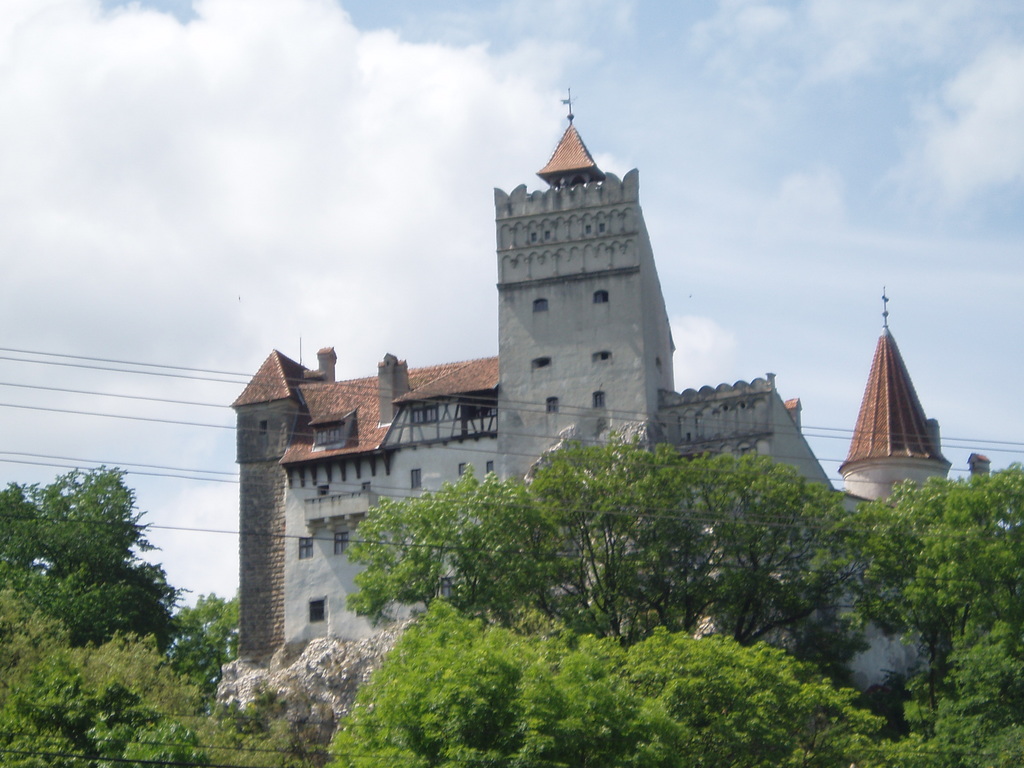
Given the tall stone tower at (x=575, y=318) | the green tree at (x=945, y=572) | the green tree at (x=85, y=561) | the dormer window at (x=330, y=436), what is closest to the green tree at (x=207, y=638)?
the green tree at (x=85, y=561)

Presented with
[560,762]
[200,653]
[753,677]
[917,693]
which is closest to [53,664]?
[560,762]

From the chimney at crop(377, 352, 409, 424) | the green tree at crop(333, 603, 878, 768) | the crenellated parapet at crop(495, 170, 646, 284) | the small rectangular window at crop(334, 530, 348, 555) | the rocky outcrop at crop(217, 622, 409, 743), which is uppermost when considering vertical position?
the crenellated parapet at crop(495, 170, 646, 284)

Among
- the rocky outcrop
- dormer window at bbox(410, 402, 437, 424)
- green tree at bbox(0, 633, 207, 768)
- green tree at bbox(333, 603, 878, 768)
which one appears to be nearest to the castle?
dormer window at bbox(410, 402, 437, 424)

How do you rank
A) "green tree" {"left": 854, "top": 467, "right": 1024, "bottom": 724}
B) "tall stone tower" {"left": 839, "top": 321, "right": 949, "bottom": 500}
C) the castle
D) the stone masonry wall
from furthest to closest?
"tall stone tower" {"left": 839, "top": 321, "right": 949, "bottom": 500}
the stone masonry wall
the castle
"green tree" {"left": 854, "top": 467, "right": 1024, "bottom": 724}

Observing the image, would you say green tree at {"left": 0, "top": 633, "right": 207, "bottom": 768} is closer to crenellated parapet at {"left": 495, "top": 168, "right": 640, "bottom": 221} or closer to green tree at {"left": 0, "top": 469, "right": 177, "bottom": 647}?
green tree at {"left": 0, "top": 469, "right": 177, "bottom": 647}

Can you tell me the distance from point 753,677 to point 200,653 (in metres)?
42.4

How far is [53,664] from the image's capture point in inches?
2122

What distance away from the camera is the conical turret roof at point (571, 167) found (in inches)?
3137

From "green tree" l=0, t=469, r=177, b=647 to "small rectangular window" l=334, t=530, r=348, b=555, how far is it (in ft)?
28.1

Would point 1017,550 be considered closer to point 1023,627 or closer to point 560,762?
point 1023,627

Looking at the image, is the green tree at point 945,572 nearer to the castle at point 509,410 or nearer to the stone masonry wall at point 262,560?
the castle at point 509,410

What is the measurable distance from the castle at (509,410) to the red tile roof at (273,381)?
0.43ft

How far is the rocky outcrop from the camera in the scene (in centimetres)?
6950

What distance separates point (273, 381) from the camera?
81.0 metres
